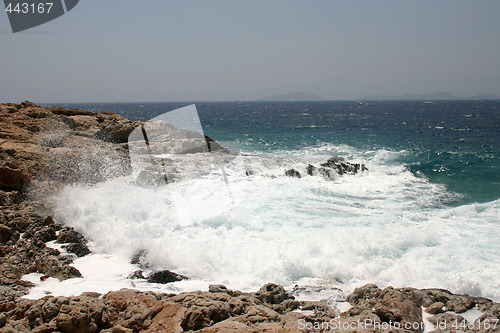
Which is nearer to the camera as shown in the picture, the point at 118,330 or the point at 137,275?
the point at 118,330

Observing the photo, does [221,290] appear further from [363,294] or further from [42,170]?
[42,170]

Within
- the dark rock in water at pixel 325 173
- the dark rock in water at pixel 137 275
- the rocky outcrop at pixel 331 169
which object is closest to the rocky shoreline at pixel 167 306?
the dark rock in water at pixel 137 275

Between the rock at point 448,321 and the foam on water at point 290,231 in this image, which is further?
the foam on water at point 290,231

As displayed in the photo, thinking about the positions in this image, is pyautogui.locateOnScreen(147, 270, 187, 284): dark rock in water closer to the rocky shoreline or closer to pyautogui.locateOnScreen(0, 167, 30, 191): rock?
the rocky shoreline

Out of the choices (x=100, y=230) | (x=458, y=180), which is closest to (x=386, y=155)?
(x=458, y=180)

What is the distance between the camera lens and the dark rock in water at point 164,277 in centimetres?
613

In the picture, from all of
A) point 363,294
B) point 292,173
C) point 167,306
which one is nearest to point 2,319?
point 167,306

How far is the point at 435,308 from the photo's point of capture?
503 cm

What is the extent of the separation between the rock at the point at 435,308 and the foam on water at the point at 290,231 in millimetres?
1343

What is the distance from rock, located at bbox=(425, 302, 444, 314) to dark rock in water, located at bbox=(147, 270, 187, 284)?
13.7ft

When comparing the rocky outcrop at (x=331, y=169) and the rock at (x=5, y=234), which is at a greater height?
the rock at (x=5, y=234)

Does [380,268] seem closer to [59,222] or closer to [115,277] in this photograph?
[115,277]
